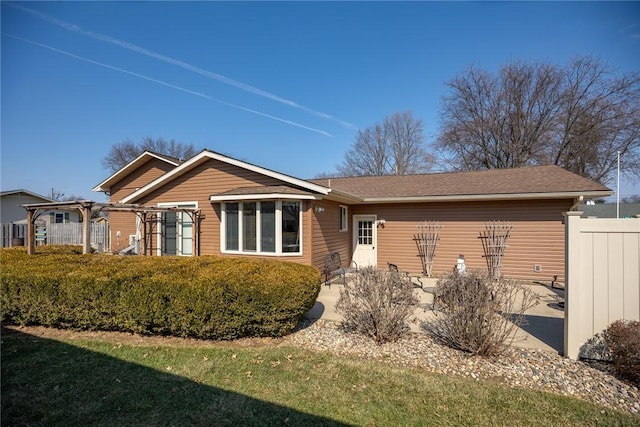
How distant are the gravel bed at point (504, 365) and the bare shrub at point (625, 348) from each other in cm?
14

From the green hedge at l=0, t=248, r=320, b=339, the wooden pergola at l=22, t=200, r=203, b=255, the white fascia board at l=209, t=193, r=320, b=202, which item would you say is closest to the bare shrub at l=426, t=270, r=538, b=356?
the green hedge at l=0, t=248, r=320, b=339

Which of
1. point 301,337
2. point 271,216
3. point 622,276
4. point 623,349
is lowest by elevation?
point 301,337

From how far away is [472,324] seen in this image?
13.4 ft

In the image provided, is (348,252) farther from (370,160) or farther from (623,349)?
(370,160)

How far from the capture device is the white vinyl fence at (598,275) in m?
3.78

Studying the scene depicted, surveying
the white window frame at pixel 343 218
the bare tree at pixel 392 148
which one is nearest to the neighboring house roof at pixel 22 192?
the white window frame at pixel 343 218

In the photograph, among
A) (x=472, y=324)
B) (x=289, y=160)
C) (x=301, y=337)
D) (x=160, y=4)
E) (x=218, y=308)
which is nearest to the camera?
(x=472, y=324)

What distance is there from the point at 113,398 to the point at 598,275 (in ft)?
19.5

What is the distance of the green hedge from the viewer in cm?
450

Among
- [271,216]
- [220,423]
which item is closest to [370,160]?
[271,216]

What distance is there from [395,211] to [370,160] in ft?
67.3

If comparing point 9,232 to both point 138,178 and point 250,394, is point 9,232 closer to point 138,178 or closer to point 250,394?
point 138,178

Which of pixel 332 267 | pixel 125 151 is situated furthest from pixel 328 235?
pixel 125 151

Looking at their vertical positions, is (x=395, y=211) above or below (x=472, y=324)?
above
